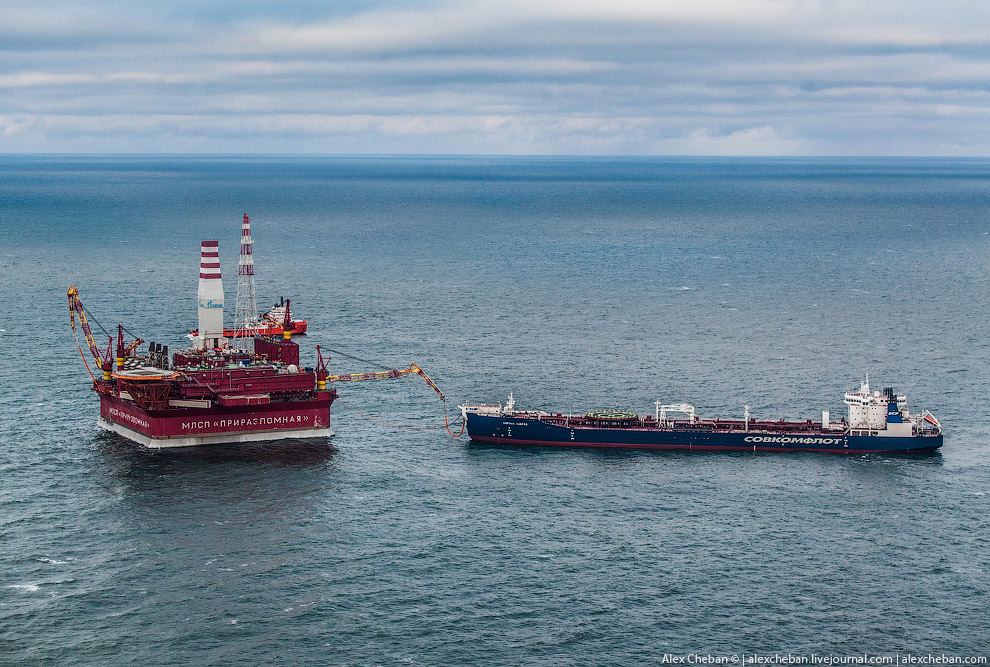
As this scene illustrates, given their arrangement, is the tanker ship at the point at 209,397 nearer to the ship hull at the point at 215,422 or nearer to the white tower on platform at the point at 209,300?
the ship hull at the point at 215,422

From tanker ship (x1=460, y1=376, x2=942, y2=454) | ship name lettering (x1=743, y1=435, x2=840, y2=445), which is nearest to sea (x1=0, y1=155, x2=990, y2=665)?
tanker ship (x1=460, y1=376, x2=942, y2=454)

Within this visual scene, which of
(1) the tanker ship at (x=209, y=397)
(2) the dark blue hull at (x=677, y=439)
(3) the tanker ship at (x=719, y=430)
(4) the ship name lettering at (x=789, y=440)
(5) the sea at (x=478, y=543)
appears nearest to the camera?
(5) the sea at (x=478, y=543)

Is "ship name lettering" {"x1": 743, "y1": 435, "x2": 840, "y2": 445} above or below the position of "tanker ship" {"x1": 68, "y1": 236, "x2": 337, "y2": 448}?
below

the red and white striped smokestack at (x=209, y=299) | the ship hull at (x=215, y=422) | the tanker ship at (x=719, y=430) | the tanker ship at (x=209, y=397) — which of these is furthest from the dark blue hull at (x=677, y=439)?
the red and white striped smokestack at (x=209, y=299)

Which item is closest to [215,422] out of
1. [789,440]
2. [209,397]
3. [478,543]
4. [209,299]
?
[209,397]

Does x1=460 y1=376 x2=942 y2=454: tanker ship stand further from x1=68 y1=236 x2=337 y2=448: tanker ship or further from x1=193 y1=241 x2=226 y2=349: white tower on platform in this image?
x1=193 y1=241 x2=226 y2=349: white tower on platform

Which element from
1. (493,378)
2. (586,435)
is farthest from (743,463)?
(493,378)
